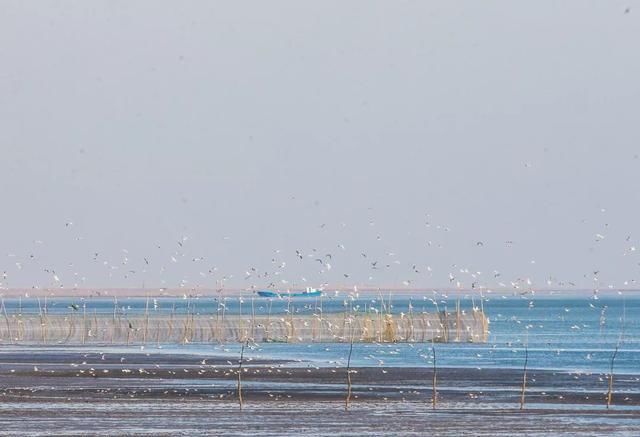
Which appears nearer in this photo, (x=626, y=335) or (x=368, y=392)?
(x=368, y=392)

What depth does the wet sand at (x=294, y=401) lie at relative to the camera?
39.5 metres

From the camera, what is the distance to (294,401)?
48250 millimetres

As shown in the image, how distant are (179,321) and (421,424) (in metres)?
57.2

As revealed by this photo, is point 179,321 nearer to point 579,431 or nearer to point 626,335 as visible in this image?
point 626,335

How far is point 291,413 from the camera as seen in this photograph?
143 feet

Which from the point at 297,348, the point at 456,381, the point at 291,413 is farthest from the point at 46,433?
the point at 297,348

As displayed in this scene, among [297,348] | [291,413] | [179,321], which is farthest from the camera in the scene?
[179,321]

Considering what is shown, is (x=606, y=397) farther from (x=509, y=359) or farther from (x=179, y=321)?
(x=179, y=321)

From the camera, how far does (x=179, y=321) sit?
9638 centimetres

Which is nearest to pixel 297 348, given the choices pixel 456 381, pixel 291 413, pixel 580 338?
pixel 580 338

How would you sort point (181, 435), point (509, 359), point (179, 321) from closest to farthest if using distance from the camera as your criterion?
point (181, 435) < point (509, 359) < point (179, 321)

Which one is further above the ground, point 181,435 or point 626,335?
point 181,435

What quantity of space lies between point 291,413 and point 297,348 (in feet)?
151

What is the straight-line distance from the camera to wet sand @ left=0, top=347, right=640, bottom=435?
39469mm
